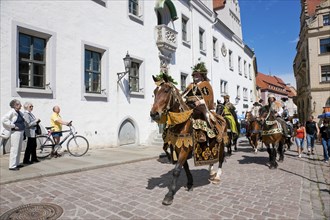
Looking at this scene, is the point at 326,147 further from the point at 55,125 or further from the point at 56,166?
the point at 55,125

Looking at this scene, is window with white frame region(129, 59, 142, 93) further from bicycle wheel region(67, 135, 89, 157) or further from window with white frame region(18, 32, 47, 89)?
window with white frame region(18, 32, 47, 89)

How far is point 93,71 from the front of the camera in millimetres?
12023

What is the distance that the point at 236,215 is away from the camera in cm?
420

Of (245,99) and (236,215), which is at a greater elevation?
(245,99)

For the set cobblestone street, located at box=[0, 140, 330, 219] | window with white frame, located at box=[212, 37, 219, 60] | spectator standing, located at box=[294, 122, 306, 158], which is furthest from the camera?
window with white frame, located at box=[212, 37, 219, 60]

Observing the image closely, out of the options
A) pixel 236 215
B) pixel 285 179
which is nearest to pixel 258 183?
pixel 285 179

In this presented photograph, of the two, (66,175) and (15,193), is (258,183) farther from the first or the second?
(15,193)

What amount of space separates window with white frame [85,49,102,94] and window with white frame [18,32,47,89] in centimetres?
210

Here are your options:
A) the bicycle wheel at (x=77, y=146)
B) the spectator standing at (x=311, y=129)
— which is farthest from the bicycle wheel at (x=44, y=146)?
the spectator standing at (x=311, y=129)

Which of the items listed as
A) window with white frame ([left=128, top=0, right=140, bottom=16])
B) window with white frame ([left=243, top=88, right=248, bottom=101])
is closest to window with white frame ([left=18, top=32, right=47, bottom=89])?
window with white frame ([left=128, top=0, right=140, bottom=16])

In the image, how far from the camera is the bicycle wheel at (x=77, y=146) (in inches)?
382

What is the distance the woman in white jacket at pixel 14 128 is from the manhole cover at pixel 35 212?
2.90 m

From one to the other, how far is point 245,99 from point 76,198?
3079cm

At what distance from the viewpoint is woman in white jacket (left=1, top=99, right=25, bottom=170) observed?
6969mm
